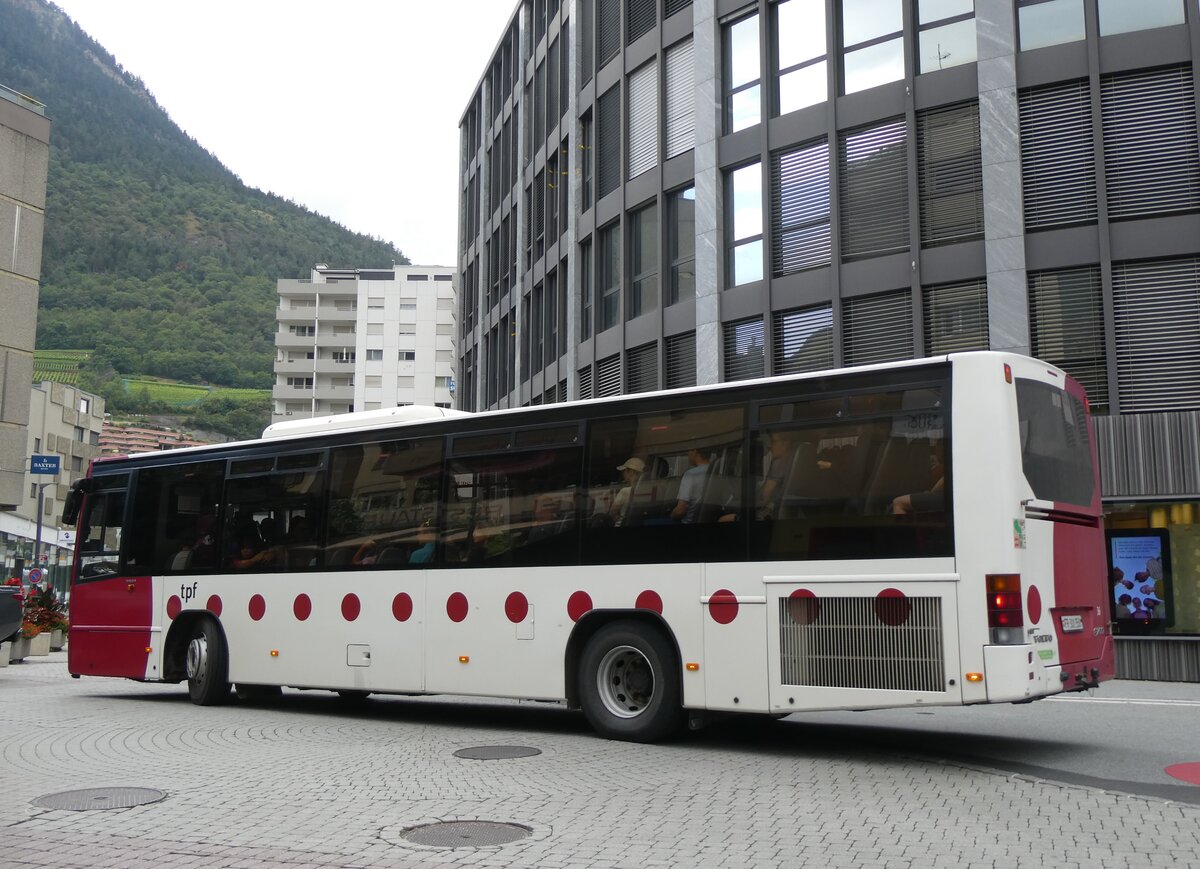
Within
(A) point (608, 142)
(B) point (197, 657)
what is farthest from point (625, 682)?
(A) point (608, 142)

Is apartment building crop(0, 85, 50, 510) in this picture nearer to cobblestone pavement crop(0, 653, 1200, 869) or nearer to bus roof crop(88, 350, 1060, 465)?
bus roof crop(88, 350, 1060, 465)

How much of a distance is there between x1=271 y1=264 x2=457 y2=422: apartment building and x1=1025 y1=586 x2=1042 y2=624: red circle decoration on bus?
95.6 meters

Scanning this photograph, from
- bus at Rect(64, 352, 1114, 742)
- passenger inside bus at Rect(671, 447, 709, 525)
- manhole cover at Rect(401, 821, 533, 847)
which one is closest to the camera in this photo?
manhole cover at Rect(401, 821, 533, 847)

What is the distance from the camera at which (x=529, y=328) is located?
3747cm

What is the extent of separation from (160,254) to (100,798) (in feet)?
449

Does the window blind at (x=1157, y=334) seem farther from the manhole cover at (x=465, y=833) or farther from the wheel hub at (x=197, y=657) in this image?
the manhole cover at (x=465, y=833)

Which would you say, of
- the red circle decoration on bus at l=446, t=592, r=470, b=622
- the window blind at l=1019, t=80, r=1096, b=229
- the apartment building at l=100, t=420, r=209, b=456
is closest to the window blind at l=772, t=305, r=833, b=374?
the window blind at l=1019, t=80, r=1096, b=229

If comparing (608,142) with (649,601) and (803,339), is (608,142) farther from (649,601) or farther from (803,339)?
(649,601)

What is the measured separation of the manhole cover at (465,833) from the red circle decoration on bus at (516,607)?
4390 millimetres

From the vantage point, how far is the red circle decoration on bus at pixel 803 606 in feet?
30.9

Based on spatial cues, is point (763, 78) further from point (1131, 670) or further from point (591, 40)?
point (1131, 670)

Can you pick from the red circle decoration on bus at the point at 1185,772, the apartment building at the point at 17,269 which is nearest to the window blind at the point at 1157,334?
the red circle decoration on bus at the point at 1185,772

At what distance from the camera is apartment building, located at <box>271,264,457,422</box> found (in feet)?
361

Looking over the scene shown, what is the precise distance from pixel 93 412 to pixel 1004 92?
10271 centimetres
